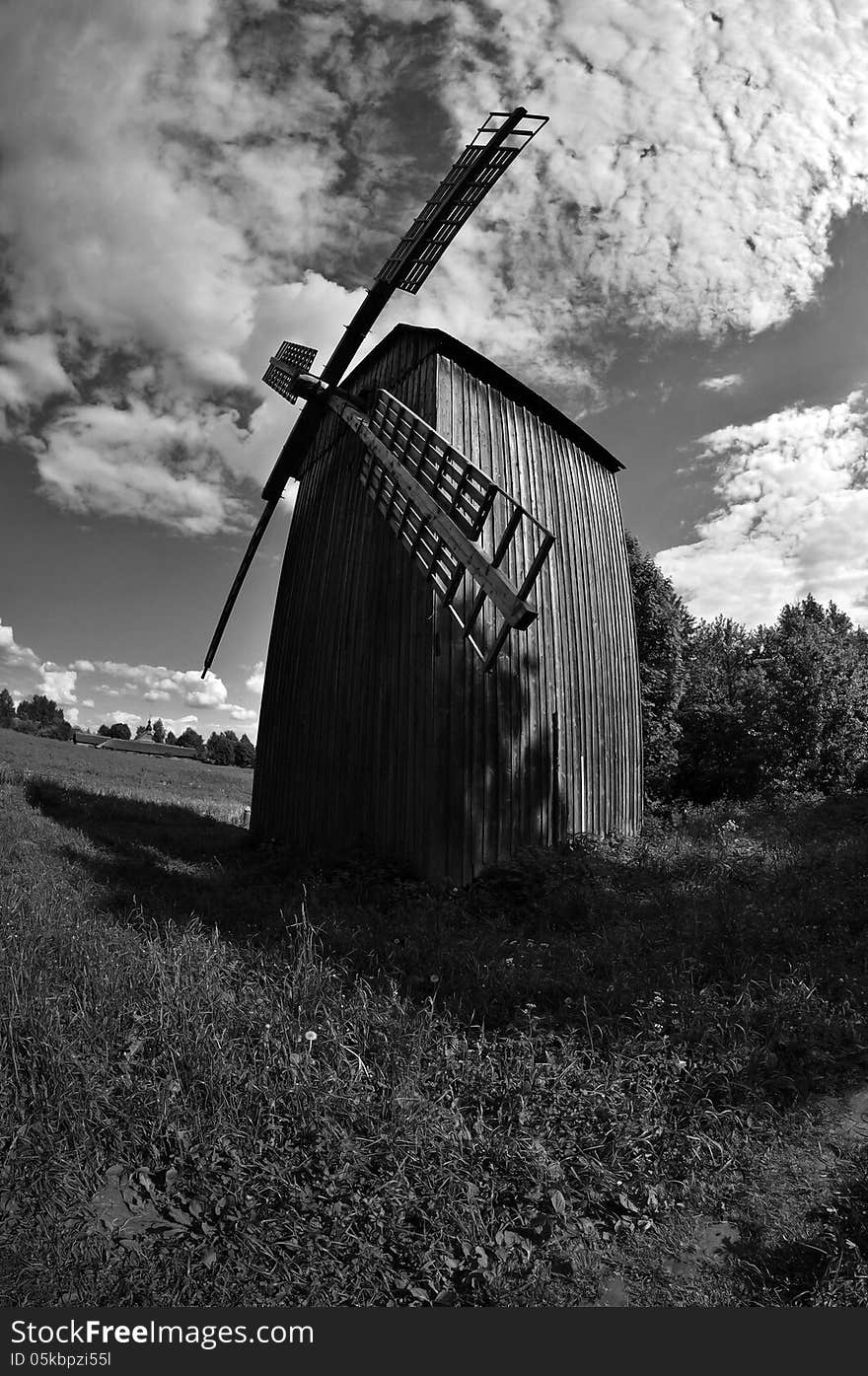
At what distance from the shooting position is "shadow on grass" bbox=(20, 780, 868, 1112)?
15.6 ft

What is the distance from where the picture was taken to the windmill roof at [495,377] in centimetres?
1143

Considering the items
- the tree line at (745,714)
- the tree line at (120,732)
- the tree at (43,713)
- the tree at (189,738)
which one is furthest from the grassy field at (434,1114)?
the tree at (189,738)

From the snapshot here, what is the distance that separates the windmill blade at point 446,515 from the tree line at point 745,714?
10189mm

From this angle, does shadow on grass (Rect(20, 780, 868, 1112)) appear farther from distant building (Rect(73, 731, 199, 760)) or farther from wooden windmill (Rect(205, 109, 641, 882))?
distant building (Rect(73, 731, 199, 760))

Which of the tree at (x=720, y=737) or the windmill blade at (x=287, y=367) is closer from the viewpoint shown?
the windmill blade at (x=287, y=367)

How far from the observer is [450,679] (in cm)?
1005

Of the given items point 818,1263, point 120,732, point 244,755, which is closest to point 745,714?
point 818,1263

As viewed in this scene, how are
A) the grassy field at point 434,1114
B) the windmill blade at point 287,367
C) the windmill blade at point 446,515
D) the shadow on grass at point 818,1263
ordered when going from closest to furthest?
the shadow on grass at point 818,1263
the grassy field at point 434,1114
the windmill blade at point 446,515
the windmill blade at point 287,367

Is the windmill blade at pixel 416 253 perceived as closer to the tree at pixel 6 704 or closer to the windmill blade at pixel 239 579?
the windmill blade at pixel 239 579

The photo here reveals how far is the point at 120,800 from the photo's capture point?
62.8ft

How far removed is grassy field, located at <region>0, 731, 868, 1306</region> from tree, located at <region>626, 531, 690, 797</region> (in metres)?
12.7

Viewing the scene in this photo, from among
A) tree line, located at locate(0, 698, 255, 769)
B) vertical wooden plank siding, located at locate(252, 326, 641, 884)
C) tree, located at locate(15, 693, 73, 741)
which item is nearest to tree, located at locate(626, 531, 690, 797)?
vertical wooden plank siding, located at locate(252, 326, 641, 884)

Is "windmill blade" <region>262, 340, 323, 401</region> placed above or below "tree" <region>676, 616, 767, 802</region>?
above

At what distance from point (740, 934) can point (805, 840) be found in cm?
551
